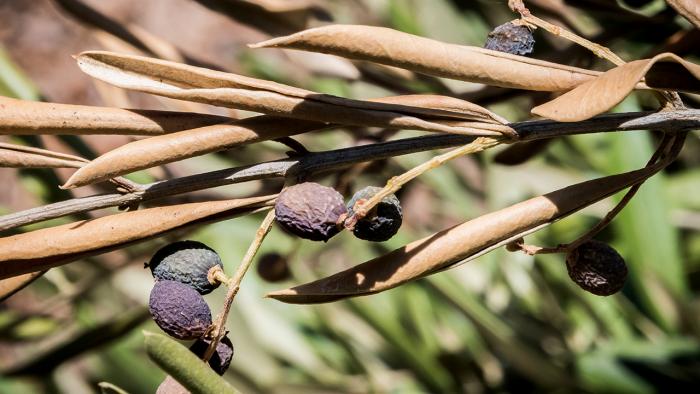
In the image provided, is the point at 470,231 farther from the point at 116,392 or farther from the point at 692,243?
the point at 692,243

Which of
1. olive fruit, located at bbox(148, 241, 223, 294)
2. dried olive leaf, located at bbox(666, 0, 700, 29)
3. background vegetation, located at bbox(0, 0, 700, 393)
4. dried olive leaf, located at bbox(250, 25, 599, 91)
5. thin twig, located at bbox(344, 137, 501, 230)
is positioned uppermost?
dried olive leaf, located at bbox(666, 0, 700, 29)

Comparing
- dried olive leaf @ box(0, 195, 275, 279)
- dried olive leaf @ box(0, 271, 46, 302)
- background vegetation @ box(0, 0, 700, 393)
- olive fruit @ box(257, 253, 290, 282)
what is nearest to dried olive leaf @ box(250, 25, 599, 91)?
dried olive leaf @ box(0, 195, 275, 279)

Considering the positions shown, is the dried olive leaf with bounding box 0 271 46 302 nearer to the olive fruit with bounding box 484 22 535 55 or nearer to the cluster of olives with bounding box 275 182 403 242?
the cluster of olives with bounding box 275 182 403 242

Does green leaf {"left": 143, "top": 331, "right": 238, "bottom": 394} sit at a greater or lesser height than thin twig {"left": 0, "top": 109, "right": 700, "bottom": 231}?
lesser

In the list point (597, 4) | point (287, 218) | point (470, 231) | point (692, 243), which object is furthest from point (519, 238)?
point (692, 243)

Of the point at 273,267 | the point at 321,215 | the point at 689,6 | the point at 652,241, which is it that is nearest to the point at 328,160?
the point at 321,215

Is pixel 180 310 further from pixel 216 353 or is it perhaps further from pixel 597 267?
pixel 597 267
